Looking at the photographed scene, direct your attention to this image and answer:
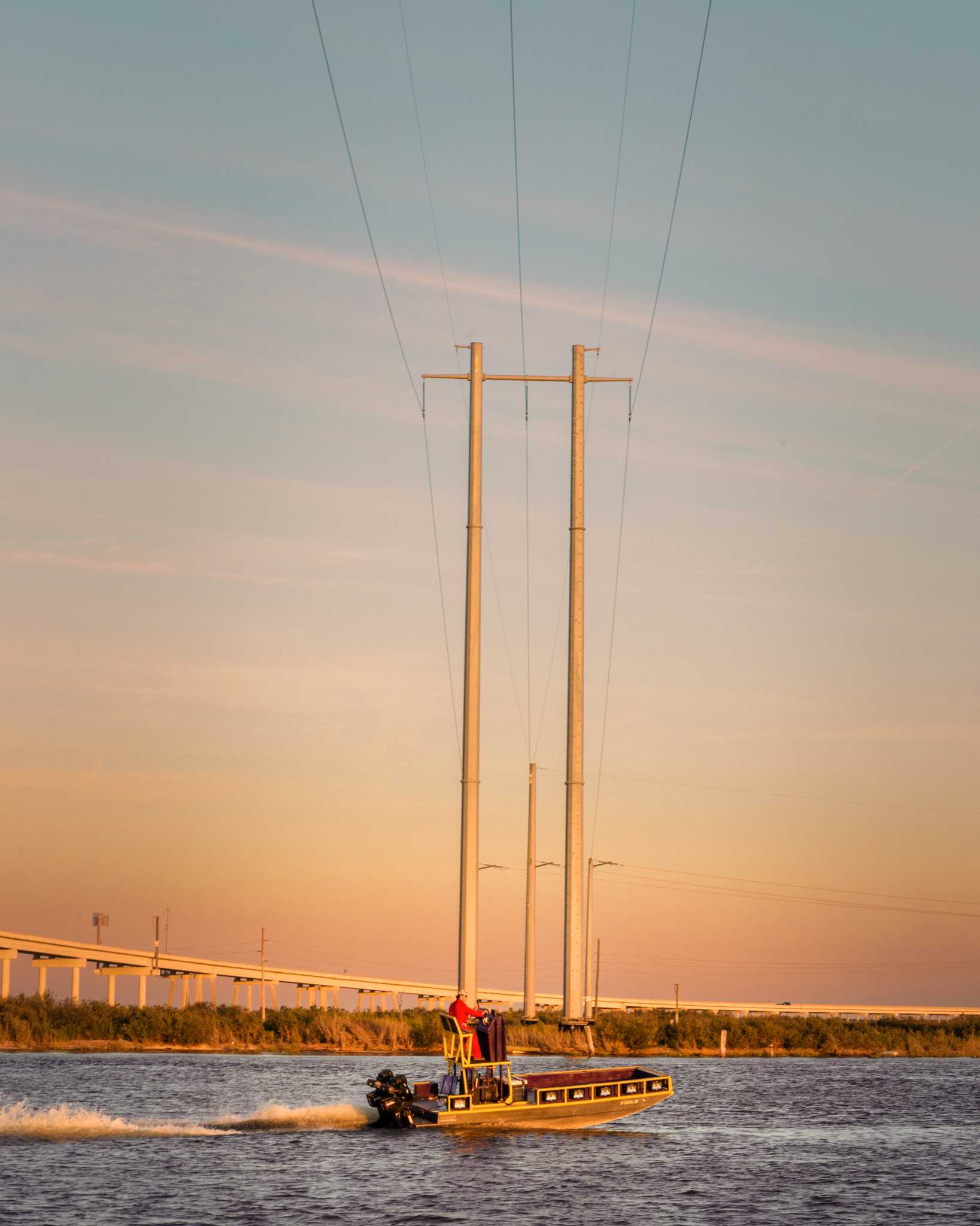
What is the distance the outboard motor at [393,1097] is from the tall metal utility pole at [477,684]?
3.14 metres

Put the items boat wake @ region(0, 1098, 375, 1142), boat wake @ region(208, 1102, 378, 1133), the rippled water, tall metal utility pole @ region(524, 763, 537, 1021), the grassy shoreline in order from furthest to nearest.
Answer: the grassy shoreline
tall metal utility pole @ region(524, 763, 537, 1021)
boat wake @ region(208, 1102, 378, 1133)
boat wake @ region(0, 1098, 375, 1142)
the rippled water

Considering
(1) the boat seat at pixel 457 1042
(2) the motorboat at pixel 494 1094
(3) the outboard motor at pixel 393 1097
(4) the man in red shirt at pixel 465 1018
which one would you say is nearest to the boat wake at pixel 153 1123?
(2) the motorboat at pixel 494 1094

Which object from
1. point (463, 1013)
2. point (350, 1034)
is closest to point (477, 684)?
point (463, 1013)

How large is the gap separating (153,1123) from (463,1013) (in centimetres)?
1299

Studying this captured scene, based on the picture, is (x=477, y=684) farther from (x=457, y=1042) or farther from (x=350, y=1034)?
(x=350, y=1034)

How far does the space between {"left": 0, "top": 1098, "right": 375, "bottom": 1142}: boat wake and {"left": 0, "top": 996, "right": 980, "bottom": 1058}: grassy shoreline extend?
36.7 meters

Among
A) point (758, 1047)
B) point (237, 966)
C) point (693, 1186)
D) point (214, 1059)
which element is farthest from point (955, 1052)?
point (693, 1186)

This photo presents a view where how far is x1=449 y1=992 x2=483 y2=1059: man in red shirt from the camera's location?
1501 inches

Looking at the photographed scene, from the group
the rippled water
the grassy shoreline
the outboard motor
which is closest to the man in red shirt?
the rippled water

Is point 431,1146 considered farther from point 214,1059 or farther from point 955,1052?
point 955,1052

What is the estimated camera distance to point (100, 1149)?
3994 cm

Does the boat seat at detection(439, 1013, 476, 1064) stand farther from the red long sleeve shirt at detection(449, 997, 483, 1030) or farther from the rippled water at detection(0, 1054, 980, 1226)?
the rippled water at detection(0, 1054, 980, 1226)

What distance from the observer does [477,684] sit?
135 ft

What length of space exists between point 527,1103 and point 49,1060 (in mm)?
48627
